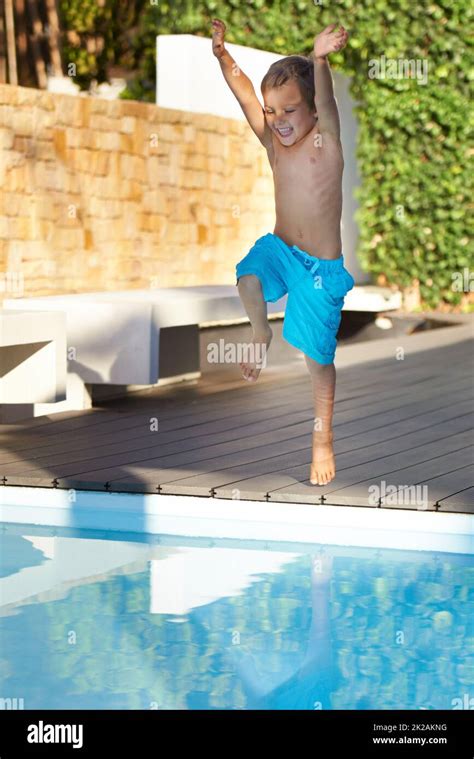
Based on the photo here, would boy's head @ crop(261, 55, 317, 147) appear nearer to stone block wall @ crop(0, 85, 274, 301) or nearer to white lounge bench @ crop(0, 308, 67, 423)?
white lounge bench @ crop(0, 308, 67, 423)

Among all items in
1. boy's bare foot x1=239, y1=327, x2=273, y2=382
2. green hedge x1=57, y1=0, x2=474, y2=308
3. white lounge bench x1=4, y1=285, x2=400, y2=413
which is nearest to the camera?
boy's bare foot x1=239, y1=327, x2=273, y2=382

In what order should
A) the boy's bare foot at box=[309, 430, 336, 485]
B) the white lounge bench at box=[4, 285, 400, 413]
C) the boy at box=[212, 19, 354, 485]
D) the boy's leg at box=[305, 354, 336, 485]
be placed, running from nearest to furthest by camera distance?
the boy at box=[212, 19, 354, 485]
the boy's leg at box=[305, 354, 336, 485]
the boy's bare foot at box=[309, 430, 336, 485]
the white lounge bench at box=[4, 285, 400, 413]

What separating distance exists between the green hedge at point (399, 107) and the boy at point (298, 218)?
8124 millimetres

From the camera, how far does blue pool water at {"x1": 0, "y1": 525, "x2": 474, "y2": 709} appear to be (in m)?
3.47

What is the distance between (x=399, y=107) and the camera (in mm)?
13156

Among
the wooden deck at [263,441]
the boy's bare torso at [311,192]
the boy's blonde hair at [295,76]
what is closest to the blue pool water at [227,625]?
the wooden deck at [263,441]

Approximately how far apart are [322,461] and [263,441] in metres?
1.19

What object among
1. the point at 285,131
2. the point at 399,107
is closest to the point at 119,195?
the point at 285,131

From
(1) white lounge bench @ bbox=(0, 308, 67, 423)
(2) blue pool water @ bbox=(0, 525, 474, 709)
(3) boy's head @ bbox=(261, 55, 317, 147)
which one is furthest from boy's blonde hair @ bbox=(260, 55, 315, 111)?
(1) white lounge bench @ bbox=(0, 308, 67, 423)

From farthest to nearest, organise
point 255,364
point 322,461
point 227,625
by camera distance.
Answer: point 322,461 < point 255,364 < point 227,625

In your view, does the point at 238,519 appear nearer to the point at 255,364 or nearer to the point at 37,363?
the point at 255,364

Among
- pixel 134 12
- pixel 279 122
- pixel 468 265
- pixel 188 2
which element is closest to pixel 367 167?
pixel 468 265

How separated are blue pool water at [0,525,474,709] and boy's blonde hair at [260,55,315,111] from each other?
1700 mm

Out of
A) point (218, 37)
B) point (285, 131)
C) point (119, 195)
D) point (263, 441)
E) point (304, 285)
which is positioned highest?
point (119, 195)
